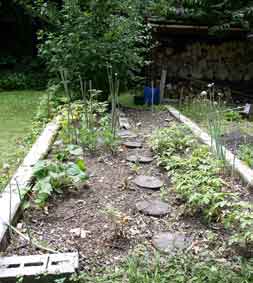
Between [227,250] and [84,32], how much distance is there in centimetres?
501

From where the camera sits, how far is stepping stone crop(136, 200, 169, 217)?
7.88 ft

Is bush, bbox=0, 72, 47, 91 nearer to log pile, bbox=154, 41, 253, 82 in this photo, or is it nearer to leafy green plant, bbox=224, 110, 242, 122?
log pile, bbox=154, 41, 253, 82

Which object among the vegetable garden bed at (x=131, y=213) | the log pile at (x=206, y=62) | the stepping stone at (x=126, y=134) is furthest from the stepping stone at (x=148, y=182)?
the log pile at (x=206, y=62)

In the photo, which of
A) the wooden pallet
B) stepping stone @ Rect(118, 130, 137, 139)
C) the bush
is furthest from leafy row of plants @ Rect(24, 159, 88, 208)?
the bush

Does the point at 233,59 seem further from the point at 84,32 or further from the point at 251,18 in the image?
the point at 84,32

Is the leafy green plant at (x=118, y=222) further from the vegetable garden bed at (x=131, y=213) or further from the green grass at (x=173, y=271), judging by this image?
the green grass at (x=173, y=271)

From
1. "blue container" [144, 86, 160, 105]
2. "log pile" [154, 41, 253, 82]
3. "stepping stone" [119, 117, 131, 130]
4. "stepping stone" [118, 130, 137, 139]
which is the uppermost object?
"log pile" [154, 41, 253, 82]

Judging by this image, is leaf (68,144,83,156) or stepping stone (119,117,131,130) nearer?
leaf (68,144,83,156)

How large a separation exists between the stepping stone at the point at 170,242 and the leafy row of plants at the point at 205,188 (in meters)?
0.24

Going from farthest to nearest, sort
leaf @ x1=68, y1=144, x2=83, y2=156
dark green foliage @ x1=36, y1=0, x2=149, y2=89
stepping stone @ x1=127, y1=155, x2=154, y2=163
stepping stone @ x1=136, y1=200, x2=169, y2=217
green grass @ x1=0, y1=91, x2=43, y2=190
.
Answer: dark green foliage @ x1=36, y1=0, x2=149, y2=89
green grass @ x1=0, y1=91, x2=43, y2=190
stepping stone @ x1=127, y1=155, x2=154, y2=163
leaf @ x1=68, y1=144, x2=83, y2=156
stepping stone @ x1=136, y1=200, x2=169, y2=217

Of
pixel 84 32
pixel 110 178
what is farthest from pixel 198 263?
pixel 84 32

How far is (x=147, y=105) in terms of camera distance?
24.6 ft

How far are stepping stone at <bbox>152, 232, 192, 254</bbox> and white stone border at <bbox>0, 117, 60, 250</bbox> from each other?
0.82 metres

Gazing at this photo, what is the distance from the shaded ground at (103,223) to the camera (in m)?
1.96
